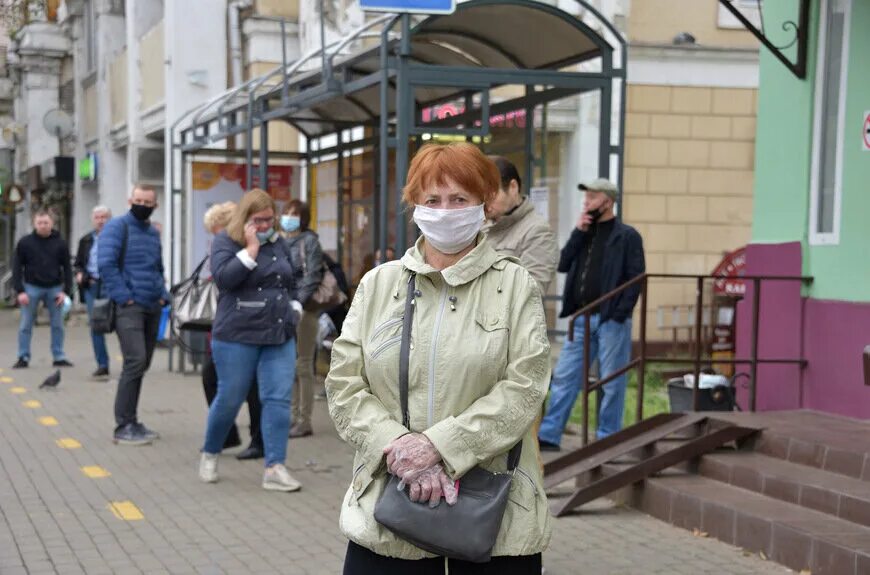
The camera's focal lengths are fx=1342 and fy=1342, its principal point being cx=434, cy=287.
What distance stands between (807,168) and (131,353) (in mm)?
4959

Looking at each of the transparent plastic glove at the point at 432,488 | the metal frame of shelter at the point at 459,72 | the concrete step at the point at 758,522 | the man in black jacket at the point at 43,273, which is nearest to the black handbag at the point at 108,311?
the metal frame of shelter at the point at 459,72

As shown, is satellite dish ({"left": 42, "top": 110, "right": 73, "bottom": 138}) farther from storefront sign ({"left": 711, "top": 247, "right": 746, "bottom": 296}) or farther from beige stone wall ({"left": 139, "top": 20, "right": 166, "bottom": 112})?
storefront sign ({"left": 711, "top": 247, "right": 746, "bottom": 296})

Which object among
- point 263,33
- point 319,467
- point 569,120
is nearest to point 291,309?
point 319,467

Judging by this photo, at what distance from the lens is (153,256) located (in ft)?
32.7

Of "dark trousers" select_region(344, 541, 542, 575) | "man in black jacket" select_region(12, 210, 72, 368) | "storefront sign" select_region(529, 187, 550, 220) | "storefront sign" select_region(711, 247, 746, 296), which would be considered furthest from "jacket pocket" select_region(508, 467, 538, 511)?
"man in black jacket" select_region(12, 210, 72, 368)

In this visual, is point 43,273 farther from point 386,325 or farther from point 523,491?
point 523,491

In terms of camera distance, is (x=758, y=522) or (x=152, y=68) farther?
(x=152, y=68)

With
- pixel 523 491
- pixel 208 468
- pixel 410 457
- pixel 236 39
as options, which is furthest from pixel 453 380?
pixel 236 39

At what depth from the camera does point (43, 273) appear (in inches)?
621

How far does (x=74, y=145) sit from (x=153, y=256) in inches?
917

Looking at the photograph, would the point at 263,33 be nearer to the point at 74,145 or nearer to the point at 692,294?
the point at 692,294

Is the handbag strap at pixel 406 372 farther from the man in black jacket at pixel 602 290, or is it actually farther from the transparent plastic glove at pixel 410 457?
the man in black jacket at pixel 602 290

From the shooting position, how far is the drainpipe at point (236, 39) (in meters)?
20.2

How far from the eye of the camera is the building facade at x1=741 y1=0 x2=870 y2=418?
27.2ft
